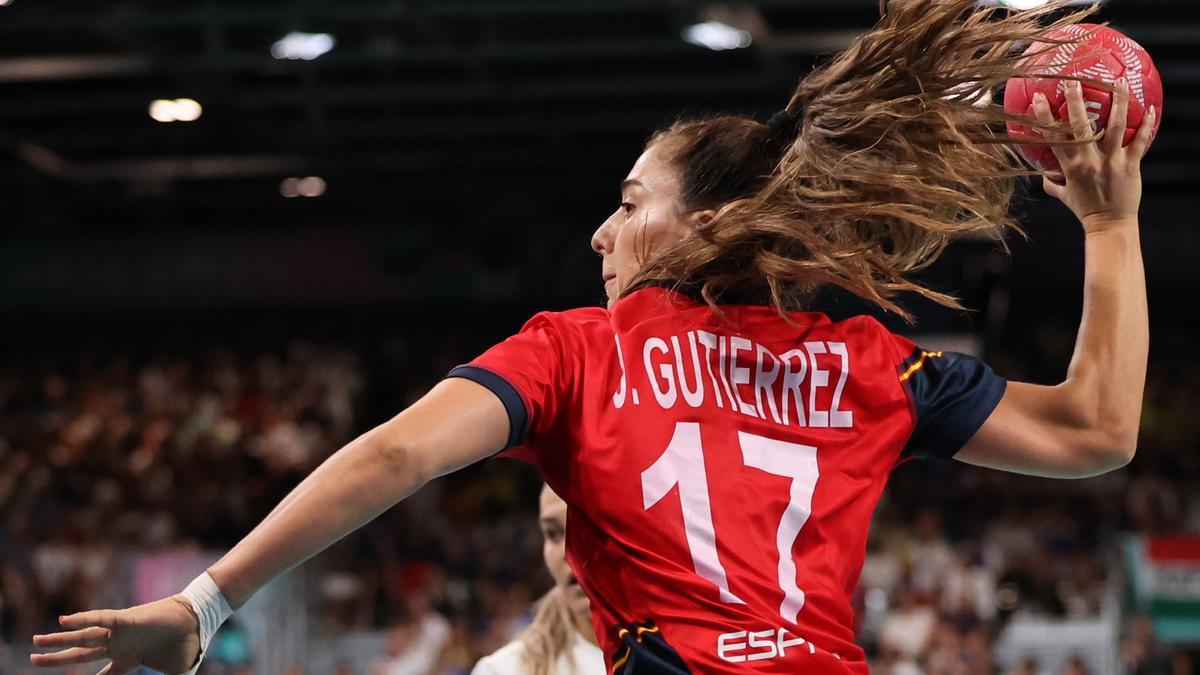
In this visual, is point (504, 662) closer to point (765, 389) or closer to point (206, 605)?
point (765, 389)

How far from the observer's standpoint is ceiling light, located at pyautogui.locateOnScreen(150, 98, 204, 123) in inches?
556

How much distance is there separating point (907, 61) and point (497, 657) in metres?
2.17

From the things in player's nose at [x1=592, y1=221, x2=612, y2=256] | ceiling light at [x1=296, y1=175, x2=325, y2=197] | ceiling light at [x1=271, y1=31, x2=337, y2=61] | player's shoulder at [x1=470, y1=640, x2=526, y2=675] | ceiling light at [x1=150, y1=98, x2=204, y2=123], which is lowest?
player's shoulder at [x1=470, y1=640, x2=526, y2=675]

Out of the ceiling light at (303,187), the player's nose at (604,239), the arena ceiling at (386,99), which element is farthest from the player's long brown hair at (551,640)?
the ceiling light at (303,187)

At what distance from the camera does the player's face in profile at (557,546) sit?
3916 mm

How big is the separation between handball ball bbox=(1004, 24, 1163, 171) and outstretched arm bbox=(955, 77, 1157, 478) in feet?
0.08

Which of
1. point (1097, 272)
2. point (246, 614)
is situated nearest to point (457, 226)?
point (246, 614)

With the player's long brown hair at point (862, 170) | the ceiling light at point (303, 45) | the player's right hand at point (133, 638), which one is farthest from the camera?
the ceiling light at point (303, 45)

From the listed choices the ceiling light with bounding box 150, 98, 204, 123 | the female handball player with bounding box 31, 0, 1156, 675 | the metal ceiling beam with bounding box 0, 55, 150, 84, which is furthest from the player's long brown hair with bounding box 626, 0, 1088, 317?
the ceiling light with bounding box 150, 98, 204, 123

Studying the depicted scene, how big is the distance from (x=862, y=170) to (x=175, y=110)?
1299 centimetres

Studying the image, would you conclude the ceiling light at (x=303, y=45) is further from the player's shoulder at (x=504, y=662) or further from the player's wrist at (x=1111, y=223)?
the player's wrist at (x=1111, y=223)

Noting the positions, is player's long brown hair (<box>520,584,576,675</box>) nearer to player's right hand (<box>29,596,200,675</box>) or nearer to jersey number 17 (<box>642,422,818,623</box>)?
jersey number 17 (<box>642,422,818,623</box>)

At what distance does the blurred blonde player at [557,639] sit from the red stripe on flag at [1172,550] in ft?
26.8

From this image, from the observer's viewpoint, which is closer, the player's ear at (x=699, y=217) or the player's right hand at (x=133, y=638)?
the player's right hand at (x=133, y=638)
